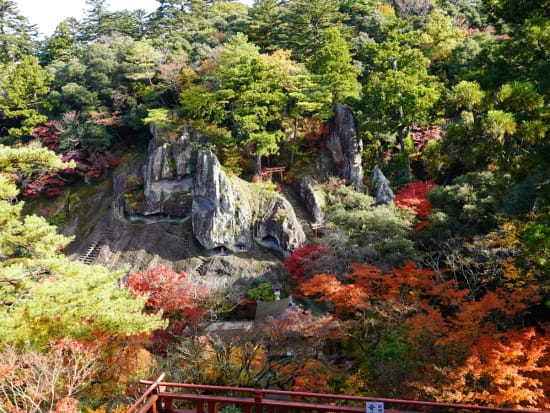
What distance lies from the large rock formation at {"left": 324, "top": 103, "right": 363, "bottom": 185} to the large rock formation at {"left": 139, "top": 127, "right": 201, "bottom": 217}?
827 centimetres

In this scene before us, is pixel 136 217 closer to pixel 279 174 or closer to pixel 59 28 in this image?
pixel 279 174

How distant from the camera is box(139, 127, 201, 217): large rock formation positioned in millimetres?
21797

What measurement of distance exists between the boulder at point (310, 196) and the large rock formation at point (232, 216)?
134 centimetres

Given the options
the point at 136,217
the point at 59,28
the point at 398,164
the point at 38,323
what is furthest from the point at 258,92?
the point at 59,28

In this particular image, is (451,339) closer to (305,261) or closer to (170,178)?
(305,261)

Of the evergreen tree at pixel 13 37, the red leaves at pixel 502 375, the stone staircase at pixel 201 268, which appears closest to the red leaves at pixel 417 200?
the red leaves at pixel 502 375

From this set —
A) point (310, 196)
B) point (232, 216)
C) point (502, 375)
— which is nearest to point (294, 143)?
point (310, 196)

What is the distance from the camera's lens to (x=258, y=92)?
21078 mm

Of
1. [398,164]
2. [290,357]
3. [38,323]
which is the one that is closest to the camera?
[38,323]

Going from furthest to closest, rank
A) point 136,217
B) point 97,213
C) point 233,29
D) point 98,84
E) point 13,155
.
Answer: point 233,29
point 98,84
point 97,213
point 136,217
point 13,155

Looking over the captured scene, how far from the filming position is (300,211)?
21547 mm

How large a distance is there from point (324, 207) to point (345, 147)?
392 cm

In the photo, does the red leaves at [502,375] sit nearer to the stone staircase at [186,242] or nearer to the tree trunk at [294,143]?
the stone staircase at [186,242]

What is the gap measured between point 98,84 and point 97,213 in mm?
10854
